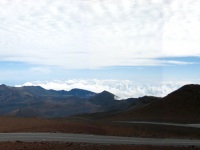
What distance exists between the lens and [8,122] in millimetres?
49688

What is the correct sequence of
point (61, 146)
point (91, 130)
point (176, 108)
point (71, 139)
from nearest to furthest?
point (61, 146)
point (71, 139)
point (91, 130)
point (176, 108)

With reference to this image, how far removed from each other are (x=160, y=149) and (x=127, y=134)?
11778 mm

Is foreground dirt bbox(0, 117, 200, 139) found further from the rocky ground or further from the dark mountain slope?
the dark mountain slope

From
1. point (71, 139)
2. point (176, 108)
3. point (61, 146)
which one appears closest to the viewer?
point (61, 146)

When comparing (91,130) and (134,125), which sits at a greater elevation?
(134,125)

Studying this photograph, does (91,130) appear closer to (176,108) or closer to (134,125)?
(134,125)

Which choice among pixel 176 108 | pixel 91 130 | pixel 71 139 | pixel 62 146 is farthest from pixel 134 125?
pixel 176 108

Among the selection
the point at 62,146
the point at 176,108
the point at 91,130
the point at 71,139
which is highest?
the point at 176,108

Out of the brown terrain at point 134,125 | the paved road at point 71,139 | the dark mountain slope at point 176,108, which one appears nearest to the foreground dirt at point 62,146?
the brown terrain at point 134,125

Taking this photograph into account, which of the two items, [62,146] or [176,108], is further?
[176,108]

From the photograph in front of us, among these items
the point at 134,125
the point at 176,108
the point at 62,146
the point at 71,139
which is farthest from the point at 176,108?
the point at 62,146

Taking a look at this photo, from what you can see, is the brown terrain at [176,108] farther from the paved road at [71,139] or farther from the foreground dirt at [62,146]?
the foreground dirt at [62,146]

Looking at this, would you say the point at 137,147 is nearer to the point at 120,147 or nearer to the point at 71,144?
the point at 120,147

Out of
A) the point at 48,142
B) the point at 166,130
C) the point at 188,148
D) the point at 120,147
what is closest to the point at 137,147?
the point at 120,147
